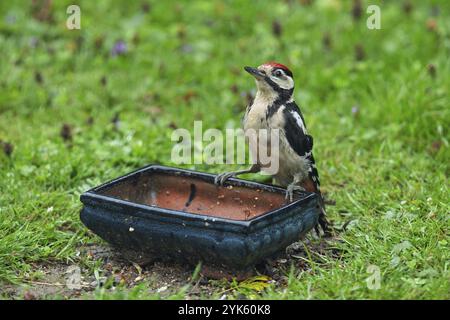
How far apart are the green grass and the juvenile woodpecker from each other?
57cm

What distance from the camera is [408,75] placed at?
24.3 ft

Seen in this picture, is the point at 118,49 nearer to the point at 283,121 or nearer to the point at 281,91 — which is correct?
the point at 281,91

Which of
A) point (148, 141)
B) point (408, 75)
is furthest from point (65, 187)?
point (408, 75)

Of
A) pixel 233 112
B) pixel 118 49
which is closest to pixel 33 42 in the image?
pixel 118 49

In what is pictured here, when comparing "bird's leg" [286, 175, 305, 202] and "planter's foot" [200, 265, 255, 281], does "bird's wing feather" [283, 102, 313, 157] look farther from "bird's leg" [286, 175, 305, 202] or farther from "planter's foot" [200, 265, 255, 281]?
"planter's foot" [200, 265, 255, 281]

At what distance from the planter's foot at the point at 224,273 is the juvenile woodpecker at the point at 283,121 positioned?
70cm

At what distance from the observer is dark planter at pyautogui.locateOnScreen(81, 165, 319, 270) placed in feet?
14.8

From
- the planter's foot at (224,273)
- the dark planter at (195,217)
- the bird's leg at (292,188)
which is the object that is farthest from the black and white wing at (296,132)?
the planter's foot at (224,273)

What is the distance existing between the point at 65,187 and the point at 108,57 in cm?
281

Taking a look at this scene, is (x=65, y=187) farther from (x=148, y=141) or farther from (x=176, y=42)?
(x=176, y=42)

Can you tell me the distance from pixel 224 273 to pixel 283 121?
1121 millimetres

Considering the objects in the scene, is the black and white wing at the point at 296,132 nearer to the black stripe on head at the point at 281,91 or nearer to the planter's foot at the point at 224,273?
the black stripe on head at the point at 281,91

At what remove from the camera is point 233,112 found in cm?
756
